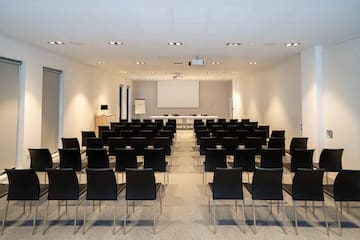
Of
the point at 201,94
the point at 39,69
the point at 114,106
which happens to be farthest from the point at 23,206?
the point at 201,94

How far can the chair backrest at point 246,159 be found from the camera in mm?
5199

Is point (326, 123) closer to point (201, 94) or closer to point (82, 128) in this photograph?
point (82, 128)

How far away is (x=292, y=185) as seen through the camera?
3.72m

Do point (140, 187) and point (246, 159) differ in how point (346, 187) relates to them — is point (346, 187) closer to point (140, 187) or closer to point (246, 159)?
point (246, 159)

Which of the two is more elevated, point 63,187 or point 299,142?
point 299,142

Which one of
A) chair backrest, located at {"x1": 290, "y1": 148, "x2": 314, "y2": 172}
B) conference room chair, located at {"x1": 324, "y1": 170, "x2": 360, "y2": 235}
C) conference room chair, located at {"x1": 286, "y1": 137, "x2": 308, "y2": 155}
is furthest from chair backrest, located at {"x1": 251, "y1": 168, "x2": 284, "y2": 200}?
conference room chair, located at {"x1": 286, "y1": 137, "x2": 308, "y2": 155}

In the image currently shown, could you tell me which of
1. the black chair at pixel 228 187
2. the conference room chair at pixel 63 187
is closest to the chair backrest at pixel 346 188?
the black chair at pixel 228 187

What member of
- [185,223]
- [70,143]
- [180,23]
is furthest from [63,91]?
[185,223]

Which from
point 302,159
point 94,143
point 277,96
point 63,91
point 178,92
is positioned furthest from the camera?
point 178,92

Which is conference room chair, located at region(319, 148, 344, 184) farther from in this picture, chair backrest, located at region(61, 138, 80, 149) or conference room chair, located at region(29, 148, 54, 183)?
chair backrest, located at region(61, 138, 80, 149)

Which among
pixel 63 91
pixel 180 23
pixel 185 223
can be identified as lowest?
pixel 185 223

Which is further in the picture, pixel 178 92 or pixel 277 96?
pixel 178 92

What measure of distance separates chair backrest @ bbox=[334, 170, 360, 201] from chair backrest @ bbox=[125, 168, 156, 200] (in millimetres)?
2501

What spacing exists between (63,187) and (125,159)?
5.30 feet
